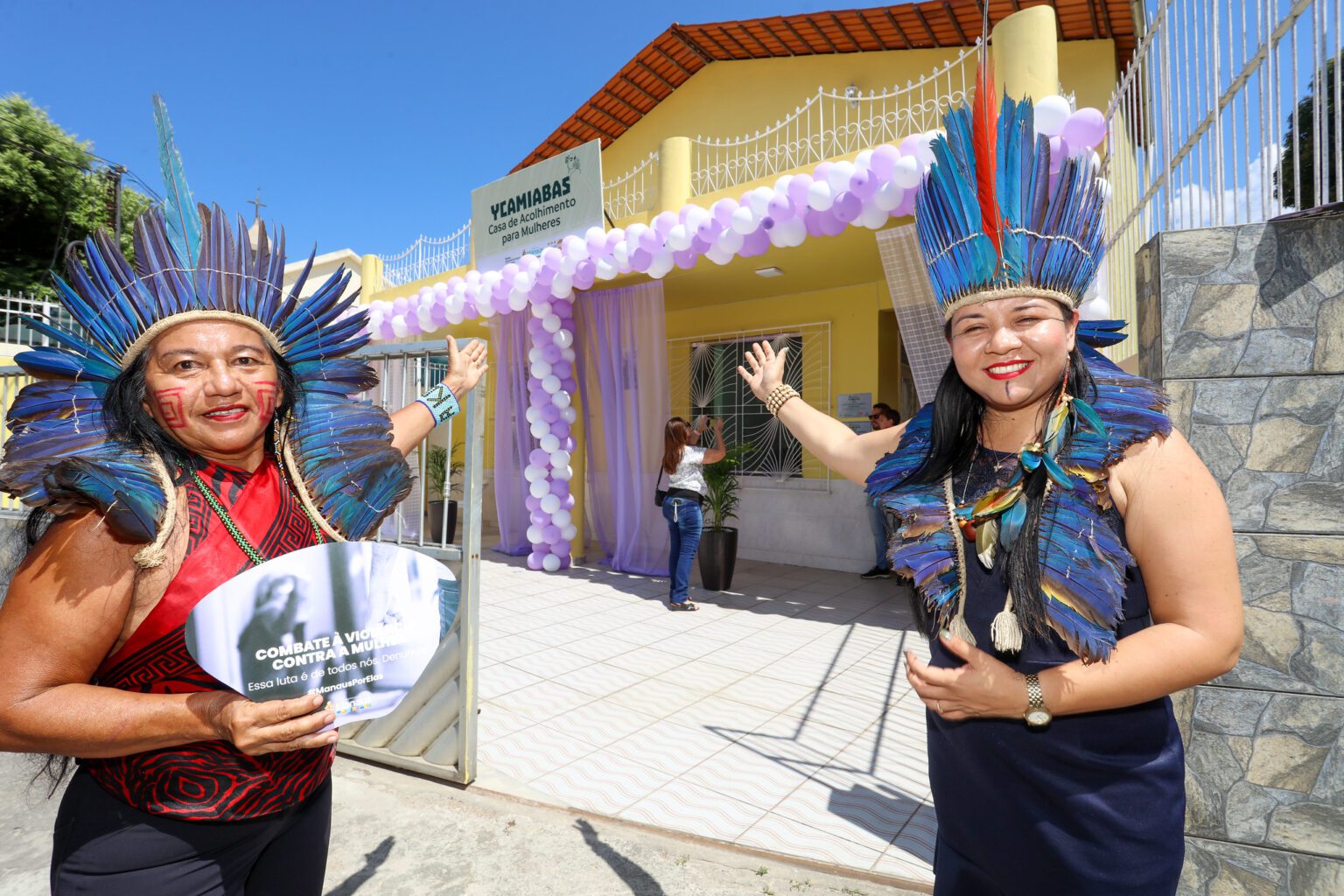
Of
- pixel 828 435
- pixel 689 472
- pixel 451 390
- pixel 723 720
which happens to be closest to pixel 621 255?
A: pixel 689 472

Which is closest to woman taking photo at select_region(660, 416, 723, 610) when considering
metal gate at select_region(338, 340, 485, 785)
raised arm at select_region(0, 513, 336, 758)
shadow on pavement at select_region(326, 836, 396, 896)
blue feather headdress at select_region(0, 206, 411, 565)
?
metal gate at select_region(338, 340, 485, 785)

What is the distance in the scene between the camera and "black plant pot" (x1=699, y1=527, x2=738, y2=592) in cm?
630

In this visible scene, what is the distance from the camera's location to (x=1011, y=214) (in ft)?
3.85

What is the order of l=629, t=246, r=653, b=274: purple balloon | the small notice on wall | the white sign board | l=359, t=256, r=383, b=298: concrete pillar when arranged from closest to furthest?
l=629, t=246, r=653, b=274: purple balloon → the white sign board → the small notice on wall → l=359, t=256, r=383, b=298: concrete pillar

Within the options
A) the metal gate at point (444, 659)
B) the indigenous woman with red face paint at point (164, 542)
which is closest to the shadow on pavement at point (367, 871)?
the metal gate at point (444, 659)

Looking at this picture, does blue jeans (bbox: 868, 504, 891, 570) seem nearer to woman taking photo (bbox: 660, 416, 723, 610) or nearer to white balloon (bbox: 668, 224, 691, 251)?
woman taking photo (bbox: 660, 416, 723, 610)

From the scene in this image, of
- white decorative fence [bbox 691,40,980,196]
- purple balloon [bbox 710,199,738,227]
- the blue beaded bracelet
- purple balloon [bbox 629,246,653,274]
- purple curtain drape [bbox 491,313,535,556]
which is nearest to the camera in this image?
the blue beaded bracelet

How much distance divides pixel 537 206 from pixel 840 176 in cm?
369

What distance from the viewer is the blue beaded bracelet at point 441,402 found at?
5.58 feet

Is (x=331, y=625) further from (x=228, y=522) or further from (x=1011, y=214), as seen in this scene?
(x=1011, y=214)

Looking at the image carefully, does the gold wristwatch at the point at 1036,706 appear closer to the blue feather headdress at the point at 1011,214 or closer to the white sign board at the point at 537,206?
the blue feather headdress at the point at 1011,214

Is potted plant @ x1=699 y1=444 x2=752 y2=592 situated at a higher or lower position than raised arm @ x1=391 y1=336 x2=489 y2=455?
lower

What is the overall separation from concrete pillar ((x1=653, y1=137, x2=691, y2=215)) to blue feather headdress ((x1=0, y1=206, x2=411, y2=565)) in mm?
5335

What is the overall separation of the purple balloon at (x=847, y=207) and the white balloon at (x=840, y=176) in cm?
4
